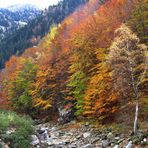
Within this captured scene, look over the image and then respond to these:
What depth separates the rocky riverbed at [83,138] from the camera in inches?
1143

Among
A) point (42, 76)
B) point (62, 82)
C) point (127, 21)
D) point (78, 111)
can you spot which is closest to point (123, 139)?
point (78, 111)

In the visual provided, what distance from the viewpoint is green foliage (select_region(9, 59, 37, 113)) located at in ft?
211

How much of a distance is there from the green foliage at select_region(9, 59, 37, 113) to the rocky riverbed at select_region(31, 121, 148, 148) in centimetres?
1780

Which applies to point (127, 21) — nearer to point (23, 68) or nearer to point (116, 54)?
point (116, 54)

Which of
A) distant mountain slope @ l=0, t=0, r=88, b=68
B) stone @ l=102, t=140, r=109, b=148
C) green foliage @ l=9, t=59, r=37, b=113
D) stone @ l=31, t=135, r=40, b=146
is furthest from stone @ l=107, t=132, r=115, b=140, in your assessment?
distant mountain slope @ l=0, t=0, r=88, b=68

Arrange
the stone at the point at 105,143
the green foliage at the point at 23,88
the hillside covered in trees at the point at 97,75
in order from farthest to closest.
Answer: the green foliage at the point at 23,88 < the hillside covered in trees at the point at 97,75 < the stone at the point at 105,143

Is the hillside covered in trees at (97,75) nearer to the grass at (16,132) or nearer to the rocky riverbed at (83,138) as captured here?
the rocky riverbed at (83,138)

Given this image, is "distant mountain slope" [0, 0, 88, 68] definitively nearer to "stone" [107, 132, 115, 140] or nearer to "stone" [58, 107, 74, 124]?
"stone" [58, 107, 74, 124]

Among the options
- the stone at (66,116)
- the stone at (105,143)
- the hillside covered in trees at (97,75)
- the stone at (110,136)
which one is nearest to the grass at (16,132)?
the stone at (105,143)

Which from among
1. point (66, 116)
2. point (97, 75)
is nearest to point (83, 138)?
point (97, 75)

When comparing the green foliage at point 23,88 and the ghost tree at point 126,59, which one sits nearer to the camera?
the ghost tree at point 126,59

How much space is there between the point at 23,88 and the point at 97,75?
26.8m

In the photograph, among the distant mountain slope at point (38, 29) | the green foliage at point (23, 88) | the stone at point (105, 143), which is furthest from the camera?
the distant mountain slope at point (38, 29)

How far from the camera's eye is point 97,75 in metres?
42.8
